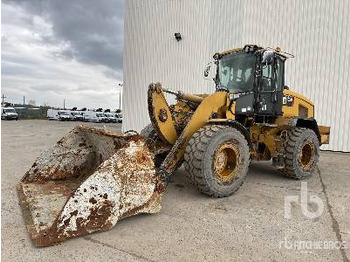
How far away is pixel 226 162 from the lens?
4.90m

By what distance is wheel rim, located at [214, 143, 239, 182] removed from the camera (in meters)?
Result: 4.66

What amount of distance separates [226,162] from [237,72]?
6.55 ft

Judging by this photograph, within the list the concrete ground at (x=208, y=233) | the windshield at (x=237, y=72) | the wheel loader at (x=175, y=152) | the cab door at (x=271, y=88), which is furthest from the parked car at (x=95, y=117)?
the cab door at (x=271, y=88)

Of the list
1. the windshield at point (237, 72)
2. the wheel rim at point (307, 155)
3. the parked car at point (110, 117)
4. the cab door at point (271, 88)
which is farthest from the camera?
the parked car at point (110, 117)

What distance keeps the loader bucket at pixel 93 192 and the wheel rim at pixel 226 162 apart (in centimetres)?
120

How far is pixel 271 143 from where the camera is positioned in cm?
624

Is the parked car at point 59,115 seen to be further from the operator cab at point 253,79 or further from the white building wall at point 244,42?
the operator cab at point 253,79

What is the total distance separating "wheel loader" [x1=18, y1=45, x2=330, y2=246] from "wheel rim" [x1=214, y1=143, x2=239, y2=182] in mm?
16

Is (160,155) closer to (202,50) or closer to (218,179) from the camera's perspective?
(218,179)

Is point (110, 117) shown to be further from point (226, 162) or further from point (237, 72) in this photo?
point (226, 162)

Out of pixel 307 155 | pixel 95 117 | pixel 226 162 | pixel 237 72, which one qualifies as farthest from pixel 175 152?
pixel 95 117

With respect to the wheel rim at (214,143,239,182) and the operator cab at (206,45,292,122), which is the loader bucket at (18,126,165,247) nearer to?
the wheel rim at (214,143,239,182)

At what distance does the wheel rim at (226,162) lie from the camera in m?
4.66

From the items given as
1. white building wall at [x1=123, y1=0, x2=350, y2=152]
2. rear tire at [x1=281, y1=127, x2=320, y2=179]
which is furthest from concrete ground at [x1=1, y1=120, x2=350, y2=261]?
white building wall at [x1=123, y1=0, x2=350, y2=152]
